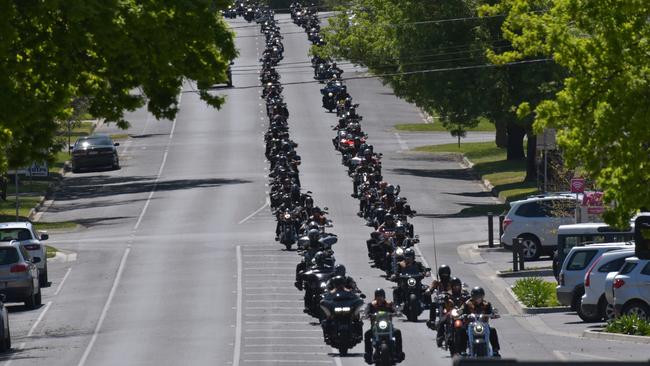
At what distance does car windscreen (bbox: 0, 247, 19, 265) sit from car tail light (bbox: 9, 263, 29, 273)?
0.14m

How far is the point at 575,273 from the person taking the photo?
3250cm

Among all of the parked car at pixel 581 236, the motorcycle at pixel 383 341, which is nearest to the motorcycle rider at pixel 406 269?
the parked car at pixel 581 236

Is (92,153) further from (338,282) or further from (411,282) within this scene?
(338,282)

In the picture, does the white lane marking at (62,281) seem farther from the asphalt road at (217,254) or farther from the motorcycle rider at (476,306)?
the motorcycle rider at (476,306)

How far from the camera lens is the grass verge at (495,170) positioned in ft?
180

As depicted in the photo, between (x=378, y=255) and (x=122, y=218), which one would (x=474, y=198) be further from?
(x=378, y=255)

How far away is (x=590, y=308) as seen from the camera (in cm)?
3112

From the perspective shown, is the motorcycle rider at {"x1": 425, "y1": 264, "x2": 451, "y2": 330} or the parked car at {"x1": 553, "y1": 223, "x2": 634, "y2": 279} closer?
the motorcycle rider at {"x1": 425, "y1": 264, "x2": 451, "y2": 330}

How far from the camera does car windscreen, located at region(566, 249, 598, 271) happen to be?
32562mm

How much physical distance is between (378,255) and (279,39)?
2509 inches

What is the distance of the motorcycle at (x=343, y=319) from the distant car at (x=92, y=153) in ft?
143

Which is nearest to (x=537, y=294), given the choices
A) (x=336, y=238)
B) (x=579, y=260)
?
(x=579, y=260)

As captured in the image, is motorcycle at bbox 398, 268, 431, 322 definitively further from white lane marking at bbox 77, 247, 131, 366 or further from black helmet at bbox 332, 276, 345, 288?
white lane marking at bbox 77, 247, 131, 366

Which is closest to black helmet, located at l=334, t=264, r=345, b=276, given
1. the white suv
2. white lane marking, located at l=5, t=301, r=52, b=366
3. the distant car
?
white lane marking, located at l=5, t=301, r=52, b=366
